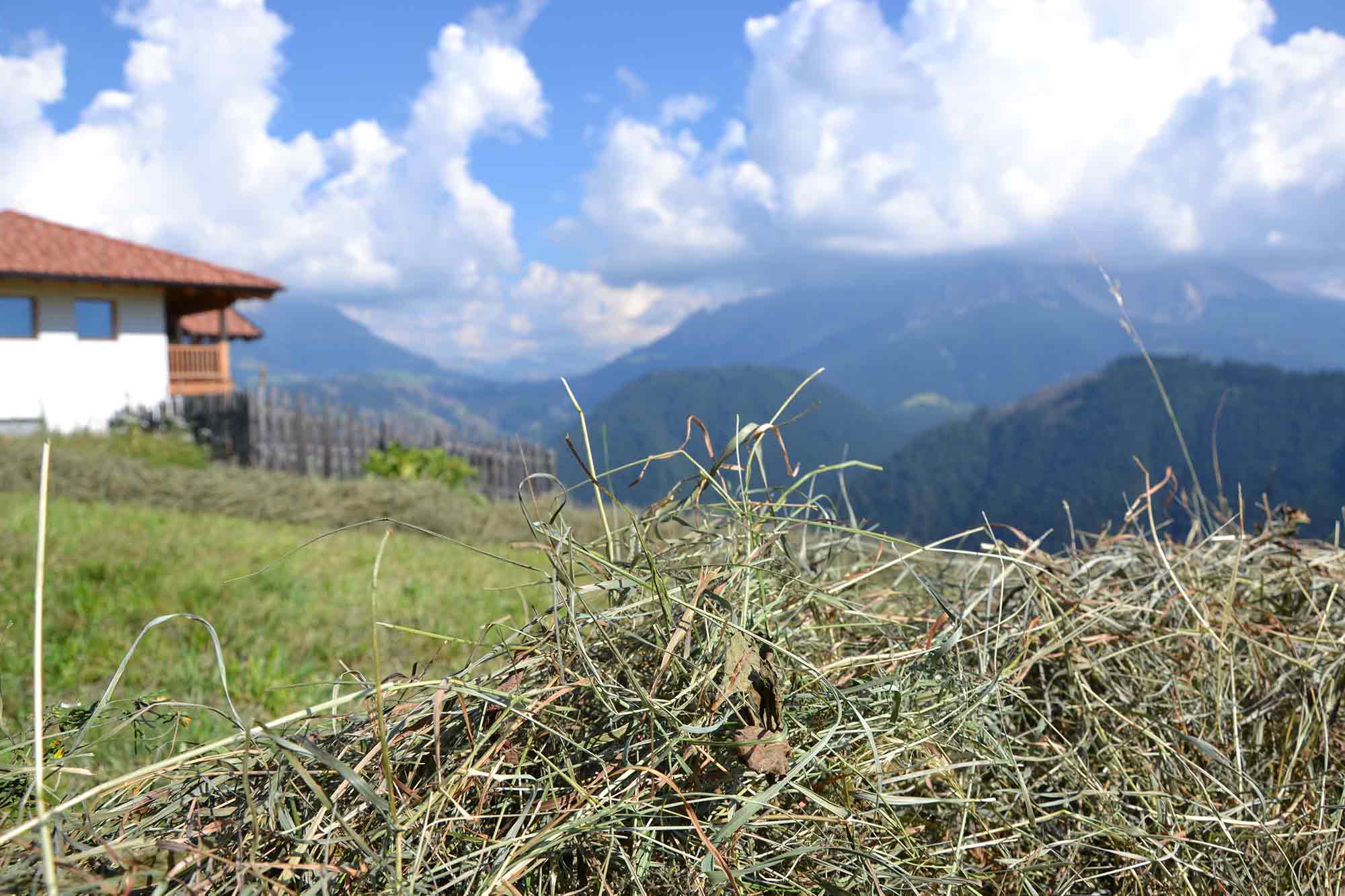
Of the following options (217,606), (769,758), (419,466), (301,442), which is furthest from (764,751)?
(301,442)

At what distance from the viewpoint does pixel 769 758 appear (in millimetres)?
796

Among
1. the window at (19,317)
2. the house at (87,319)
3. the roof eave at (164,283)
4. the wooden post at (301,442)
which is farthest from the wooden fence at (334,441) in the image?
the window at (19,317)

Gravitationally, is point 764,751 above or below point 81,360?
below

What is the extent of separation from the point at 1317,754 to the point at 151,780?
148 cm

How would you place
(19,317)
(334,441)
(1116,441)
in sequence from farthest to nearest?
1. (1116,441)
2. (19,317)
3. (334,441)

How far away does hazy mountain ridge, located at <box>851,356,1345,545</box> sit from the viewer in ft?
184

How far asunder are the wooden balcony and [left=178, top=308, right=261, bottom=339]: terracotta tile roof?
8909 mm

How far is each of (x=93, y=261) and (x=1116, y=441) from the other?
6921 cm

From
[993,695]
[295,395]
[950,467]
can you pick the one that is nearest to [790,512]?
[993,695]

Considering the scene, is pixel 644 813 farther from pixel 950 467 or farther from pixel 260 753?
pixel 950 467

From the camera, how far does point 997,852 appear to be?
1.01 metres

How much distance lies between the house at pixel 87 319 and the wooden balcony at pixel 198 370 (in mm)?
60

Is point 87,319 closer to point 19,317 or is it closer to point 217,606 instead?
point 19,317

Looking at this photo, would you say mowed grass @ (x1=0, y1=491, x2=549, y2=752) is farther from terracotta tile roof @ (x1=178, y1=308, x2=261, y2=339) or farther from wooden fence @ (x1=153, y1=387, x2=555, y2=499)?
terracotta tile roof @ (x1=178, y1=308, x2=261, y2=339)
